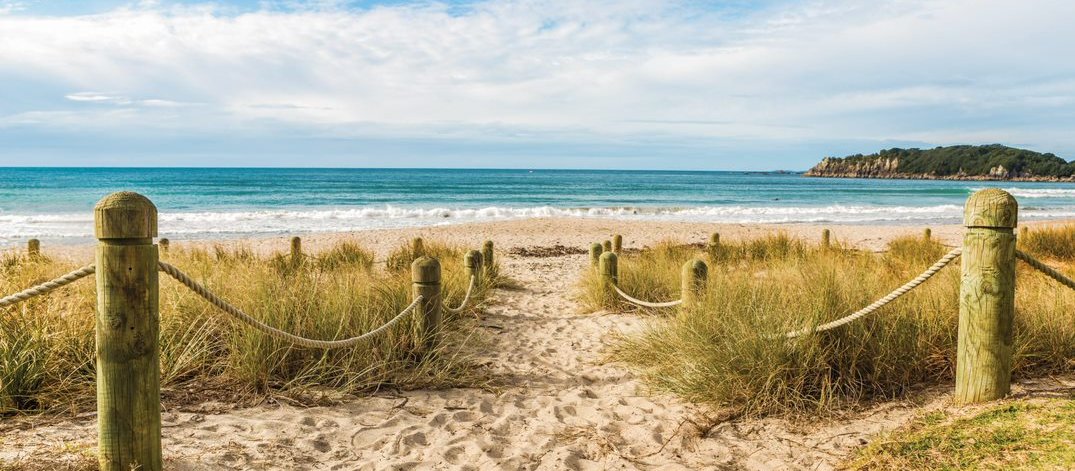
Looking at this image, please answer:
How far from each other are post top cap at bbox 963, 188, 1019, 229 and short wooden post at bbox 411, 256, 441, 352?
3.77 metres

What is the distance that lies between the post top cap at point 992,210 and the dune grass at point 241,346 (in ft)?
11.4

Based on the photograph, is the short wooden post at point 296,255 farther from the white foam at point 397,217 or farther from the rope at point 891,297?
the white foam at point 397,217

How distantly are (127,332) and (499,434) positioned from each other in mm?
2161

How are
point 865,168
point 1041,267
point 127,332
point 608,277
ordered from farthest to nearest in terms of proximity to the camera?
point 865,168 → point 608,277 → point 1041,267 → point 127,332

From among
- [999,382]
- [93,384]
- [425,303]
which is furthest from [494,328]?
[999,382]

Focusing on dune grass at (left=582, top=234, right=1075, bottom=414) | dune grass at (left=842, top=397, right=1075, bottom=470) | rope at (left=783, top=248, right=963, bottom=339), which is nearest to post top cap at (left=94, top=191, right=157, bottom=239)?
dune grass at (left=582, top=234, right=1075, bottom=414)

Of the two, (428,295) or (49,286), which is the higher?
(49,286)

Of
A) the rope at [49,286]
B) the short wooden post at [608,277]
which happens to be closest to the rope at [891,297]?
the short wooden post at [608,277]

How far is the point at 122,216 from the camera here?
2.57 metres

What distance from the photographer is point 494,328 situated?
689cm

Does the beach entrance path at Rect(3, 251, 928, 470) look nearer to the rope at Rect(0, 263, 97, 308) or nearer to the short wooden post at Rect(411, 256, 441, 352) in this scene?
the short wooden post at Rect(411, 256, 441, 352)

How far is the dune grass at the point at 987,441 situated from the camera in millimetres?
3092

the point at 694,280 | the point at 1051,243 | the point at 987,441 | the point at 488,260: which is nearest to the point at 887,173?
the point at 1051,243

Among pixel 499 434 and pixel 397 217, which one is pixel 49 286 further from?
pixel 397 217
